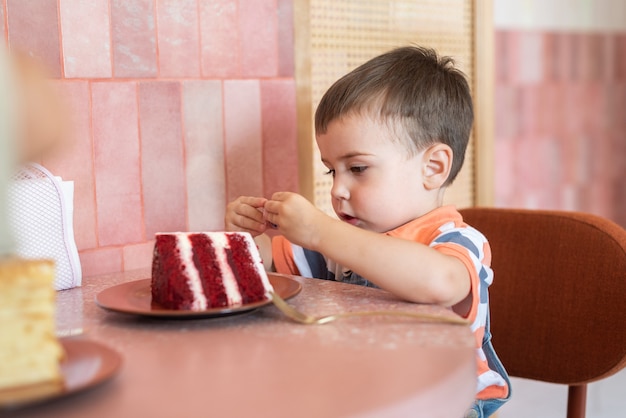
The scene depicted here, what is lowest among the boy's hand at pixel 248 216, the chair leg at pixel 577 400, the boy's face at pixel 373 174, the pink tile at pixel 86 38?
the chair leg at pixel 577 400

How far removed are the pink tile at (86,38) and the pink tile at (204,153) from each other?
17 cm

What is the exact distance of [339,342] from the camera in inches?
31.9

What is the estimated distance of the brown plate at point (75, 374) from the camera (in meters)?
0.59

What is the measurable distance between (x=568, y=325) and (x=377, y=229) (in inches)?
15.4

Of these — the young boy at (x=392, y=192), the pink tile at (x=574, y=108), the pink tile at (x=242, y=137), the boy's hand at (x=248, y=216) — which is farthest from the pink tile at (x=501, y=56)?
the boy's hand at (x=248, y=216)

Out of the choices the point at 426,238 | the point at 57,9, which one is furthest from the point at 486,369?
the point at 57,9

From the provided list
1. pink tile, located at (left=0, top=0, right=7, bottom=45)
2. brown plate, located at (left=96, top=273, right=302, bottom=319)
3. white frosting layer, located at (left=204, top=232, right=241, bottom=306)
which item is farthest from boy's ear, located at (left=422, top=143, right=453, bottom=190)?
pink tile, located at (left=0, top=0, right=7, bottom=45)

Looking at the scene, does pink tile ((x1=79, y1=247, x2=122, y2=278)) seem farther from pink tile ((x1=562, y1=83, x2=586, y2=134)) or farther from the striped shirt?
pink tile ((x1=562, y1=83, x2=586, y2=134))

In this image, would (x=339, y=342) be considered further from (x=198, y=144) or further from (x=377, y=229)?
(x=198, y=144)

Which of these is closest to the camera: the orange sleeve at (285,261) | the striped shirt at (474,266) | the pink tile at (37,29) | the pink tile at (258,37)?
the striped shirt at (474,266)

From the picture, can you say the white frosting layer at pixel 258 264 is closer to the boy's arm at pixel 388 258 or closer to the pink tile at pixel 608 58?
the boy's arm at pixel 388 258

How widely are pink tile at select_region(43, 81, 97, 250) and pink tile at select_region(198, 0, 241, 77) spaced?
0.26m

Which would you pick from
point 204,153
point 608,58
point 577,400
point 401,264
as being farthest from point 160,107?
point 608,58

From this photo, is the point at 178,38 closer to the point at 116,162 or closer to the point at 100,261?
the point at 116,162
